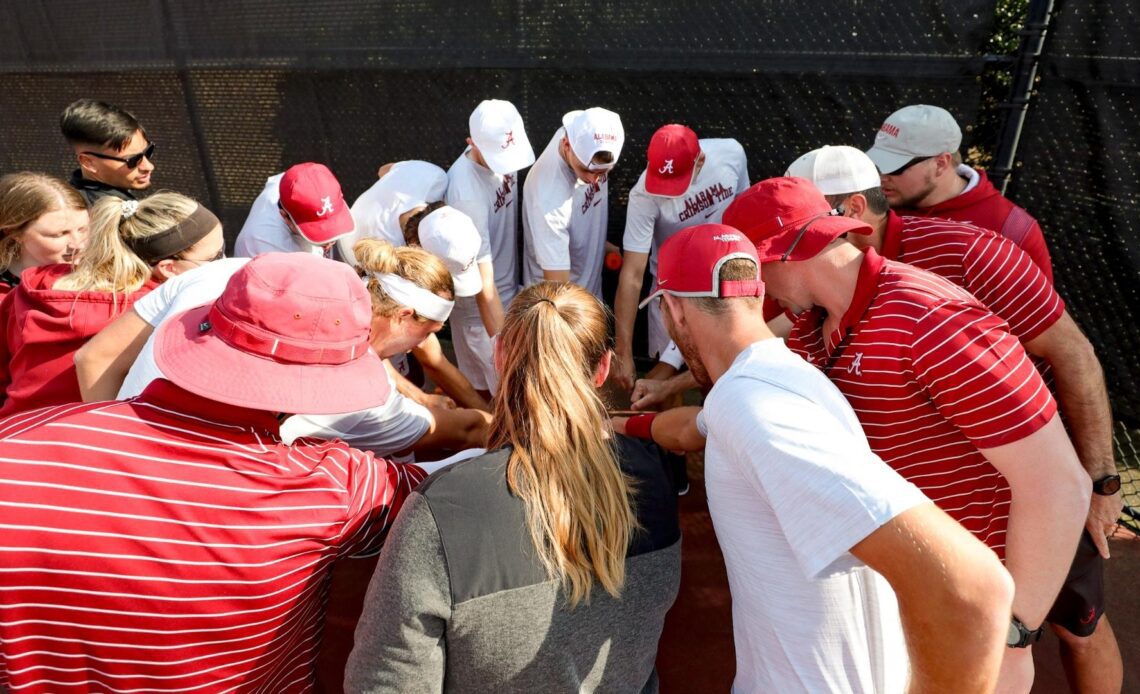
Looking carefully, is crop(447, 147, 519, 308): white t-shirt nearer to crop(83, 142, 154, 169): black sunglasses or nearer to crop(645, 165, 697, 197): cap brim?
crop(645, 165, 697, 197): cap brim

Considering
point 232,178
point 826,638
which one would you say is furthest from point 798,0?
point 232,178

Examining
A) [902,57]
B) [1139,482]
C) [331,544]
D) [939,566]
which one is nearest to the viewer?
[939,566]

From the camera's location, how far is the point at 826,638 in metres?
1.28

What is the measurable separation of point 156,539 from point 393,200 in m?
2.43

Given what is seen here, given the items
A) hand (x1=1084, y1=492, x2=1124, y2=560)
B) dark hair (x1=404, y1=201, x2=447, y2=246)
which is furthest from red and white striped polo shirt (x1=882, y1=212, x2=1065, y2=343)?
dark hair (x1=404, y1=201, x2=447, y2=246)

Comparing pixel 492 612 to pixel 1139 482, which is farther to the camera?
pixel 1139 482

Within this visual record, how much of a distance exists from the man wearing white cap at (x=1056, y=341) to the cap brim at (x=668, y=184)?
1.14 m

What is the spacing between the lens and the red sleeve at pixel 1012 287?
1.92 m

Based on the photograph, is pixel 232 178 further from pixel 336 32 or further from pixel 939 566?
pixel 939 566

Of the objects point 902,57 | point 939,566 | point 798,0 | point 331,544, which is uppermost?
point 798,0

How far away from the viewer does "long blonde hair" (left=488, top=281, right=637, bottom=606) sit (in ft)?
4.17

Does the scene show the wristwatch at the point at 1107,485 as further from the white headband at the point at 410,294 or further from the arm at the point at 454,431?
the white headband at the point at 410,294

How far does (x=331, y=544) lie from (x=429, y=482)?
Result: 11.2 inches

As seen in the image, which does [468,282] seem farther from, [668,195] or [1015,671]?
[1015,671]
